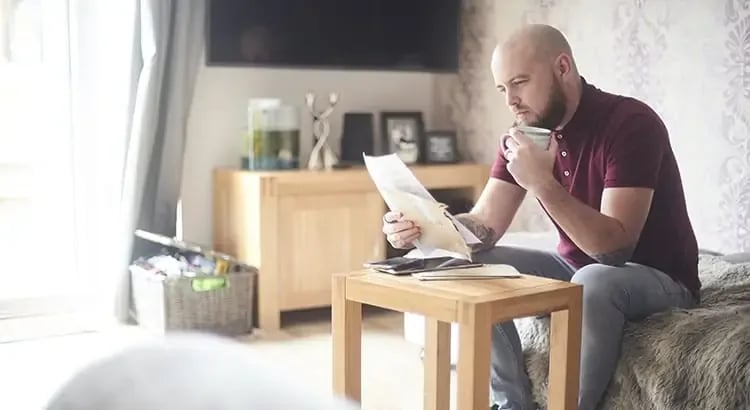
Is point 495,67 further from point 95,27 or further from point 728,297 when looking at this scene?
point 95,27

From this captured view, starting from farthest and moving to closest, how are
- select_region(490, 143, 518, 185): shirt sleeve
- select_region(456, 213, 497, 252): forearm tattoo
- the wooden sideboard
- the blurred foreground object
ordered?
the wooden sideboard < select_region(490, 143, 518, 185): shirt sleeve < select_region(456, 213, 497, 252): forearm tattoo < the blurred foreground object

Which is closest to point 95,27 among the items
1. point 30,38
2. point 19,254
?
point 30,38

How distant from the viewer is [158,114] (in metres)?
3.61

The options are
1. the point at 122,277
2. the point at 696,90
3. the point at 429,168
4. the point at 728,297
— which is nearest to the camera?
the point at 728,297

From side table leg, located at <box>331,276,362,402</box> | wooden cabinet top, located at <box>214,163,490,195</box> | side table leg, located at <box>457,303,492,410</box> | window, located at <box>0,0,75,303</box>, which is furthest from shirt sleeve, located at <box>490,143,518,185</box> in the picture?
window, located at <box>0,0,75,303</box>

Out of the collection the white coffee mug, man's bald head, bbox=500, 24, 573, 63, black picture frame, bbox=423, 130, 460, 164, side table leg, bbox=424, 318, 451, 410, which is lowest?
side table leg, bbox=424, 318, 451, 410

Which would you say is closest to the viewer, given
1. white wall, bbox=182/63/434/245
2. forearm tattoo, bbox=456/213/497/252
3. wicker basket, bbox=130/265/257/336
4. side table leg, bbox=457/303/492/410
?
side table leg, bbox=457/303/492/410

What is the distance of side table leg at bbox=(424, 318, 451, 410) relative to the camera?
2.13m

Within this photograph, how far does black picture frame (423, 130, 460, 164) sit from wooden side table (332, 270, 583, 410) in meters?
2.01

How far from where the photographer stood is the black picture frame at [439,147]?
13.5 ft

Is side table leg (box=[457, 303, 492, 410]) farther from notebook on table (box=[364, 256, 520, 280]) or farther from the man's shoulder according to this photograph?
the man's shoulder

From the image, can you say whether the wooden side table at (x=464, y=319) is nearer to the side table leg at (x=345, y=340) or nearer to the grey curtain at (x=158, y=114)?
the side table leg at (x=345, y=340)

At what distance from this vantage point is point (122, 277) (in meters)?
3.64

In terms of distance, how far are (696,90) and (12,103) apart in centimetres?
261
